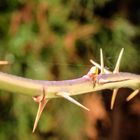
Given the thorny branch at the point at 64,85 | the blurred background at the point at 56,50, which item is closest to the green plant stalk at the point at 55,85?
the thorny branch at the point at 64,85

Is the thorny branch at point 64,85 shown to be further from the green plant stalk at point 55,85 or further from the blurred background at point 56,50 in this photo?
the blurred background at point 56,50

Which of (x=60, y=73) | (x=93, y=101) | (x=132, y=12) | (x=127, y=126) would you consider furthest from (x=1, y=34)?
(x=127, y=126)

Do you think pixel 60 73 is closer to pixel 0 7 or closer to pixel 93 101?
pixel 93 101

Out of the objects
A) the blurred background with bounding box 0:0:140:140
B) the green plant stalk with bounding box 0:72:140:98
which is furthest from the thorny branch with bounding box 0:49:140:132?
the blurred background with bounding box 0:0:140:140

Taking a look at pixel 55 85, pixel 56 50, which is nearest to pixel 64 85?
pixel 55 85

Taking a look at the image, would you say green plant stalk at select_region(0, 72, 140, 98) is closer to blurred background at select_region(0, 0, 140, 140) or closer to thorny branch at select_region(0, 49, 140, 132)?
thorny branch at select_region(0, 49, 140, 132)
